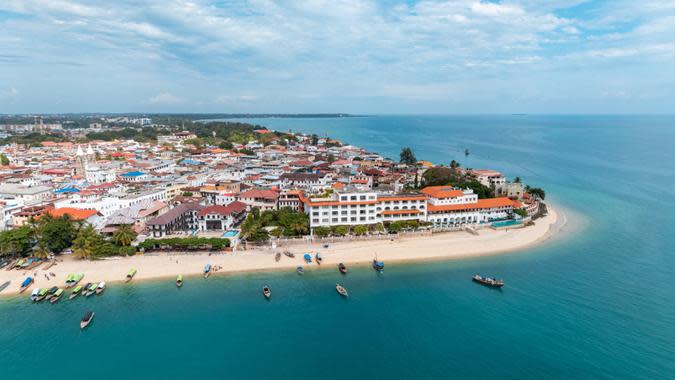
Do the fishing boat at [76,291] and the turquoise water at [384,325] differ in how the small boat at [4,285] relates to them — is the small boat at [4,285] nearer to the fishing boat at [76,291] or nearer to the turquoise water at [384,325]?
the turquoise water at [384,325]

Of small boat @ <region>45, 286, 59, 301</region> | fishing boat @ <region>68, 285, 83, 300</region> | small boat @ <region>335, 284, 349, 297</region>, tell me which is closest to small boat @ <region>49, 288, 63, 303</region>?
small boat @ <region>45, 286, 59, 301</region>

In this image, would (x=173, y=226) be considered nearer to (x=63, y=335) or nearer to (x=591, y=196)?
(x=63, y=335)

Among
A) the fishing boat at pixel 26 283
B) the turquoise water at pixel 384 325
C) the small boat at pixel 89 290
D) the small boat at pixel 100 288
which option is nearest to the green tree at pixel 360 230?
the turquoise water at pixel 384 325

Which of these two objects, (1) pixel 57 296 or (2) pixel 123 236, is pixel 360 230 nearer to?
(2) pixel 123 236

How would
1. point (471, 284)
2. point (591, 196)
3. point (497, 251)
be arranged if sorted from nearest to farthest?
point (471, 284), point (497, 251), point (591, 196)

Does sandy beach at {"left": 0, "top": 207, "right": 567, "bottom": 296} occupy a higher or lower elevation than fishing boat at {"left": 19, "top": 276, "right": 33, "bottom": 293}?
higher

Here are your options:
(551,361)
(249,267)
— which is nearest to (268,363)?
(249,267)

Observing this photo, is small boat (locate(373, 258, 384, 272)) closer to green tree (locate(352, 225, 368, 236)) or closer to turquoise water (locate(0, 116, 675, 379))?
turquoise water (locate(0, 116, 675, 379))
